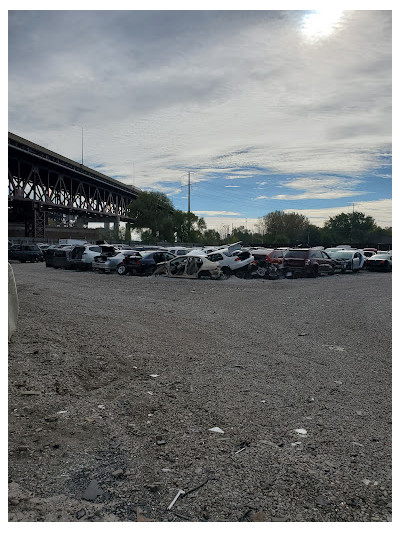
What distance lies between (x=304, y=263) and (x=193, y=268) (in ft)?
21.1

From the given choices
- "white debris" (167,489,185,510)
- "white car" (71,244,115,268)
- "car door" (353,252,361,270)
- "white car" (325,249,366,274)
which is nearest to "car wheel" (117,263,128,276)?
"white car" (71,244,115,268)

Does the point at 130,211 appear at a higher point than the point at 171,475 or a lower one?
higher

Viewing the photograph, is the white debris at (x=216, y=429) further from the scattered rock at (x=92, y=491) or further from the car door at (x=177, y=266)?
the car door at (x=177, y=266)

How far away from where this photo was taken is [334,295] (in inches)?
624

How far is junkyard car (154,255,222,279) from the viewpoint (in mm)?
21188

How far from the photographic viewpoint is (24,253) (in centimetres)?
3475

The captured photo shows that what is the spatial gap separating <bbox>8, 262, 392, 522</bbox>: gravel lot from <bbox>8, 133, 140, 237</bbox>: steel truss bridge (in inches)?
1808

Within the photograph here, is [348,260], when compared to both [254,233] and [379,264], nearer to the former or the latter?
[379,264]

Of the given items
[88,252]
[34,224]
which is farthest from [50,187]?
[88,252]

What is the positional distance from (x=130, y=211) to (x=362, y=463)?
69.4 m

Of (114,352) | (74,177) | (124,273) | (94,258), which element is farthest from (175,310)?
(74,177)

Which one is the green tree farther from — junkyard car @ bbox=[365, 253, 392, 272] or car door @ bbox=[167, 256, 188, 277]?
car door @ bbox=[167, 256, 188, 277]

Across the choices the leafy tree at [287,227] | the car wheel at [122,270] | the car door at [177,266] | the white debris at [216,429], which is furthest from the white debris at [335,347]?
the leafy tree at [287,227]
